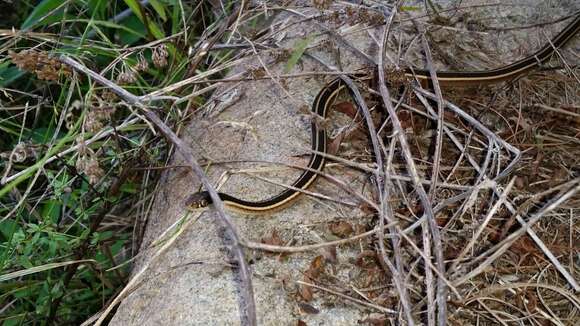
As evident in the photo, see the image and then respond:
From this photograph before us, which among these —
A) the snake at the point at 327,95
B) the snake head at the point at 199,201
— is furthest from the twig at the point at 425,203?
the snake head at the point at 199,201

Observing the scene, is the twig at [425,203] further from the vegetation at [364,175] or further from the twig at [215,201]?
the twig at [215,201]

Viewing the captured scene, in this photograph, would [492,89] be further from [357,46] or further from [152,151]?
[152,151]

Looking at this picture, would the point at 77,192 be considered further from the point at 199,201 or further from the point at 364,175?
the point at 364,175

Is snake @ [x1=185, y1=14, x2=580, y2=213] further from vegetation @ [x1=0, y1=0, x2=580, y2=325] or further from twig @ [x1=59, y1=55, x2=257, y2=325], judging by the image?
twig @ [x1=59, y1=55, x2=257, y2=325]

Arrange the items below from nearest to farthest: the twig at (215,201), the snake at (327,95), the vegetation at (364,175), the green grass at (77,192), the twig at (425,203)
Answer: the twig at (215,201), the twig at (425,203), the vegetation at (364,175), the snake at (327,95), the green grass at (77,192)

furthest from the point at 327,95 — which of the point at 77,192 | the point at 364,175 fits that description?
the point at 77,192

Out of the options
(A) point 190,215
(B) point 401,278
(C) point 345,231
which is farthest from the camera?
(A) point 190,215

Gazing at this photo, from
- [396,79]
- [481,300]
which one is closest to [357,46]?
[396,79]

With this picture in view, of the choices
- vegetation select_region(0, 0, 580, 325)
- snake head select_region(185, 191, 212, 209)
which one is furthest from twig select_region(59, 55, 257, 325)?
snake head select_region(185, 191, 212, 209)
